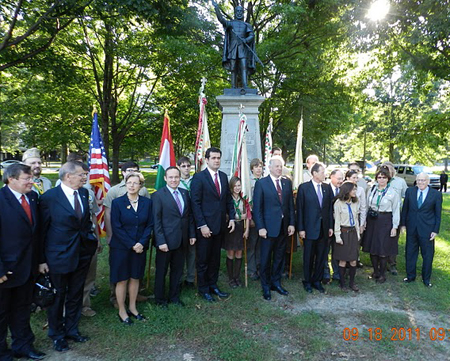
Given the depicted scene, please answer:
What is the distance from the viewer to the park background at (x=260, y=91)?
3438 mm

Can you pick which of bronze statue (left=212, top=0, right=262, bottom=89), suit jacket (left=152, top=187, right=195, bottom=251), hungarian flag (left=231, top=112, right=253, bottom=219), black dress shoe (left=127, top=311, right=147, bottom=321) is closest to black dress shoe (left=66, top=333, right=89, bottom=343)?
black dress shoe (left=127, top=311, right=147, bottom=321)

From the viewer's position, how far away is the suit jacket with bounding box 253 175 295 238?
4.55 m

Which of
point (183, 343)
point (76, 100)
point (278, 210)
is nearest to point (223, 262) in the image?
point (278, 210)

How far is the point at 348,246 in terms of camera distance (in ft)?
15.6

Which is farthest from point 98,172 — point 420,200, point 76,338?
point 420,200

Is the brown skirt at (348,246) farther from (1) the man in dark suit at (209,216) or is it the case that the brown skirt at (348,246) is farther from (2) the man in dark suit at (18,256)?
(2) the man in dark suit at (18,256)

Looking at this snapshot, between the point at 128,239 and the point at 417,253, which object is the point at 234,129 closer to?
the point at 128,239

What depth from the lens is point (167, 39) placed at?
1015 cm

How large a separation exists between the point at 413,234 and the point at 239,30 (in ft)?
18.3

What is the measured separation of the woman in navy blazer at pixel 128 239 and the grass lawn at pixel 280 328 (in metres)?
0.45

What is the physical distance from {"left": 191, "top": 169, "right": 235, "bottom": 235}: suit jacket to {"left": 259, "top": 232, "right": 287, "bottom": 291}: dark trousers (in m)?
0.77

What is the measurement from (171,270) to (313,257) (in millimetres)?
2243

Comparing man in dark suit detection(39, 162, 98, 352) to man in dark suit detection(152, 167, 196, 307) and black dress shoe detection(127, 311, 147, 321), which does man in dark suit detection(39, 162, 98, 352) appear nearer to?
black dress shoe detection(127, 311, 147, 321)
